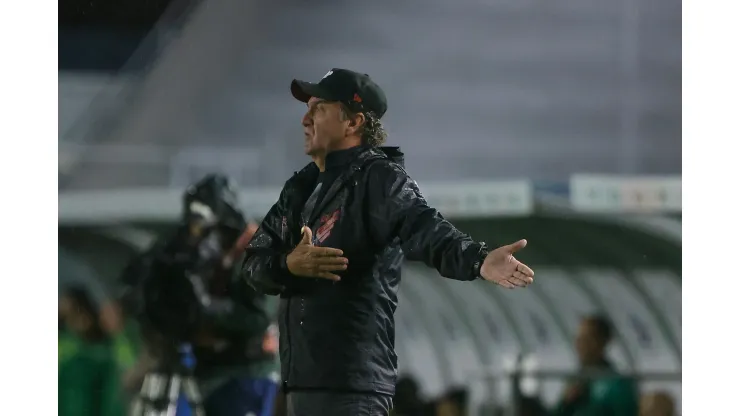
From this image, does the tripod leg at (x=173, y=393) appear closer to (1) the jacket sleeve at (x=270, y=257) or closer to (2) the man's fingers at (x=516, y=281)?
(1) the jacket sleeve at (x=270, y=257)

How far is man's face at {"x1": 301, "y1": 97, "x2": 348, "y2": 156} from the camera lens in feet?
10.7

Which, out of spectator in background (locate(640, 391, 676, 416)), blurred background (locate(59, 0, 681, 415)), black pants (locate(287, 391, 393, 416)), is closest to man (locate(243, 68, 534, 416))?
black pants (locate(287, 391, 393, 416))

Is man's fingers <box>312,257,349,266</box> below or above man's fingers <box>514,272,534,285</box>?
above

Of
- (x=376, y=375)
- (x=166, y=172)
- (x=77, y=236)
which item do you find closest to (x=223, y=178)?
(x=166, y=172)

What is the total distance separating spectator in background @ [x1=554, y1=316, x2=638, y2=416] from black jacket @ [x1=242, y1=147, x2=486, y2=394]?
1.22 metres

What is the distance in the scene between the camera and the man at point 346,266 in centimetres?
295

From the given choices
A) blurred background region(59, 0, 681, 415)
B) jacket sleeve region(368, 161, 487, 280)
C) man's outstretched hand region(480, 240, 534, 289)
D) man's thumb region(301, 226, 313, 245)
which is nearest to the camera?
man's outstretched hand region(480, 240, 534, 289)

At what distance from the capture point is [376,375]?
2982 mm

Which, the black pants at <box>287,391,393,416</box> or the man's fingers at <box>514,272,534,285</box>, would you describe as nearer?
the man's fingers at <box>514,272,534,285</box>

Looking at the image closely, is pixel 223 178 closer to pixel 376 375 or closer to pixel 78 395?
pixel 78 395

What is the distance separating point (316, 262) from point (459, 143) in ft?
4.05

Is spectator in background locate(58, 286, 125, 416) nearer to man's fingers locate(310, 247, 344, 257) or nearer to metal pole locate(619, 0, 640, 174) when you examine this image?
man's fingers locate(310, 247, 344, 257)

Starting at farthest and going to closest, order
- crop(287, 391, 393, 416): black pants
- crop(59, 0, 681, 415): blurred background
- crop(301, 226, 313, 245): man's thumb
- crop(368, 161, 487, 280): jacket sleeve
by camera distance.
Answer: crop(59, 0, 681, 415): blurred background, crop(301, 226, 313, 245): man's thumb, crop(287, 391, 393, 416): black pants, crop(368, 161, 487, 280): jacket sleeve
